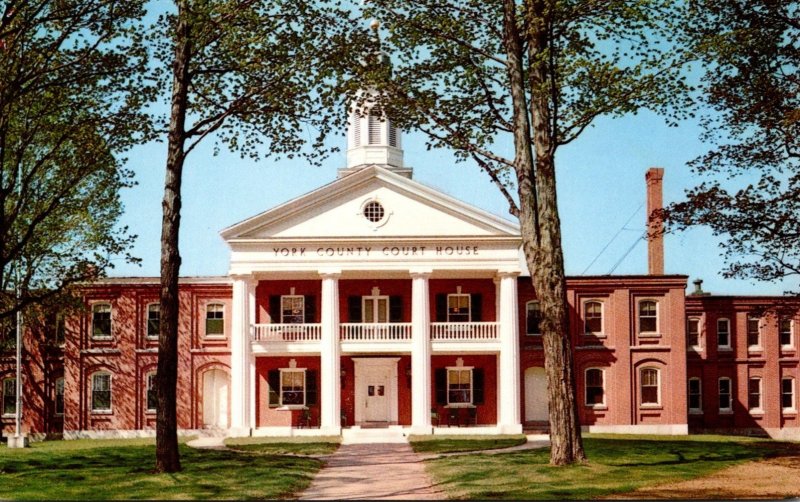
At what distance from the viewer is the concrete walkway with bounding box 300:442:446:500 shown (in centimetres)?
1722

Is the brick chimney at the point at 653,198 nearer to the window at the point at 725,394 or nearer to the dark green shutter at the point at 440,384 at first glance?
the window at the point at 725,394

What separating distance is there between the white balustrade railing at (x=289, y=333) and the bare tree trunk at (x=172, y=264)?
1829 cm

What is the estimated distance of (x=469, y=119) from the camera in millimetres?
23469

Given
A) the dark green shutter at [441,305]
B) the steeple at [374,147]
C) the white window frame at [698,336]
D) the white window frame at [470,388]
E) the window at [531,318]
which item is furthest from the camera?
the steeple at [374,147]

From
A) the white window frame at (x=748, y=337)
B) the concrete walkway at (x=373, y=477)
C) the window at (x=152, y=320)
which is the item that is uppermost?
the window at (x=152, y=320)

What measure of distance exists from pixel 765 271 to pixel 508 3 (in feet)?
33.3

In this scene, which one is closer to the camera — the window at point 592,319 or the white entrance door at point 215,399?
the window at point 592,319

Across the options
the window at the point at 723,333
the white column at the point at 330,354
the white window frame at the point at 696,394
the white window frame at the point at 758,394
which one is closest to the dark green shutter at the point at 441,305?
the white column at the point at 330,354

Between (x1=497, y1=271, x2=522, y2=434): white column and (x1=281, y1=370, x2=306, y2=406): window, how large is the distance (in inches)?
318

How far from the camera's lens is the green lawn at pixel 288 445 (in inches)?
1102

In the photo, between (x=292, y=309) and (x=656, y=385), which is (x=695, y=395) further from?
(x=292, y=309)

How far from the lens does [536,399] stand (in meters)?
40.8

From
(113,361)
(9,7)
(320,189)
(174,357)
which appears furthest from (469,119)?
(113,361)

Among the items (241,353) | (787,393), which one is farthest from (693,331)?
(241,353)
